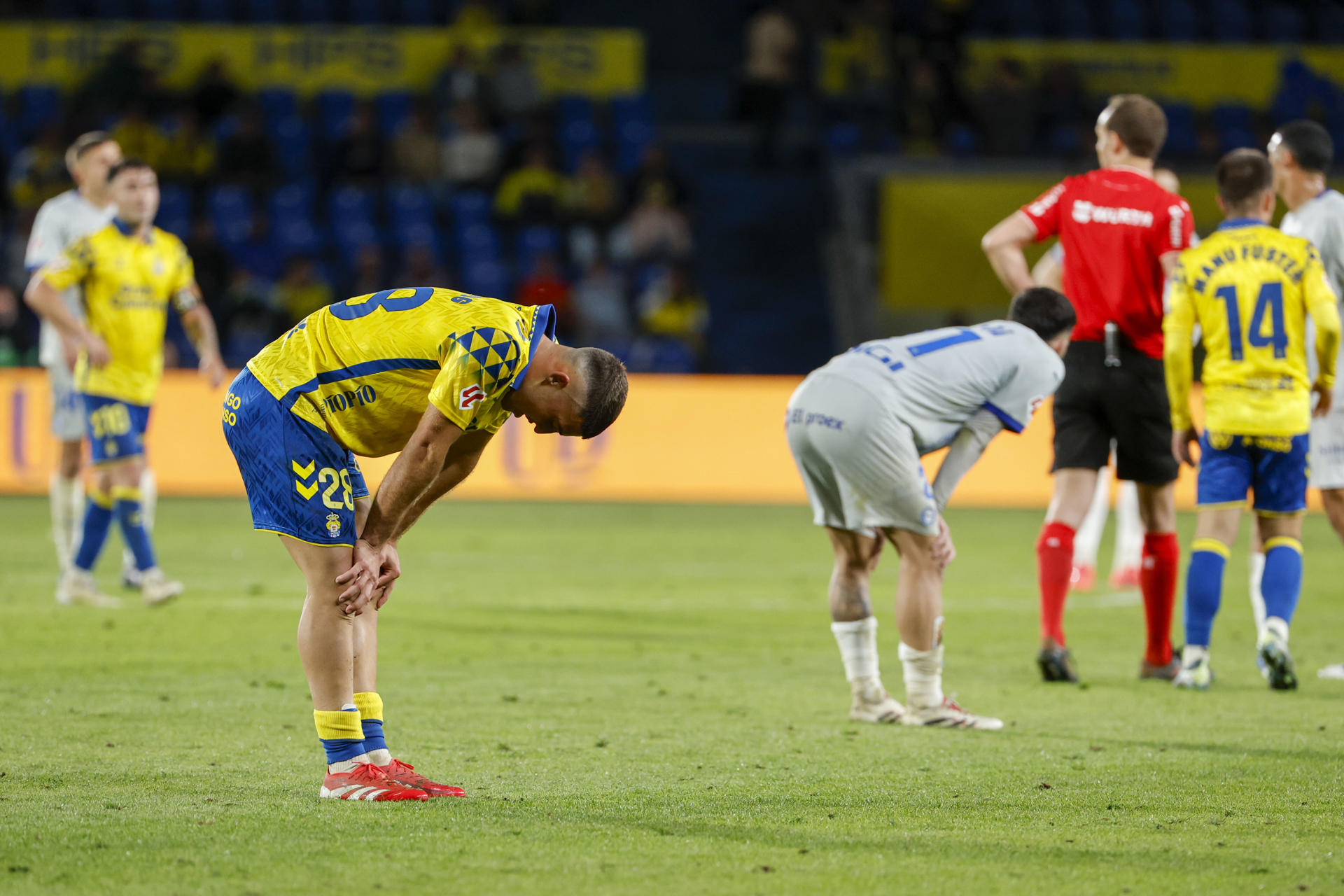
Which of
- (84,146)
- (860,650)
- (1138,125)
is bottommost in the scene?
(860,650)

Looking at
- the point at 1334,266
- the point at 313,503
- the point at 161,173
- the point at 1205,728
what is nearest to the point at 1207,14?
the point at 161,173

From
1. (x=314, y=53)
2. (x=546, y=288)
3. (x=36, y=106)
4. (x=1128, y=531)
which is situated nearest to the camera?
(x=1128, y=531)

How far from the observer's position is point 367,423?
4.62 m

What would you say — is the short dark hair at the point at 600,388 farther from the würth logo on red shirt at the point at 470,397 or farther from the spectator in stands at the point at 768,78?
the spectator in stands at the point at 768,78

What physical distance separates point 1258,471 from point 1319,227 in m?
1.20

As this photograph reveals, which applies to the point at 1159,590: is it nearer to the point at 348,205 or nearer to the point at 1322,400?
the point at 1322,400

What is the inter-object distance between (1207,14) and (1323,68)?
7.43 ft

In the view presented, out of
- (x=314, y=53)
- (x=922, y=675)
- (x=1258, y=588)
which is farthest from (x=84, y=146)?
(x=314, y=53)

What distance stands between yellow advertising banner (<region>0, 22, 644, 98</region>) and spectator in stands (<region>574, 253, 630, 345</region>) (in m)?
4.08

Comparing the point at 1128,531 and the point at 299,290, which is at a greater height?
the point at 299,290

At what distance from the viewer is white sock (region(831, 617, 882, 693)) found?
6098 millimetres

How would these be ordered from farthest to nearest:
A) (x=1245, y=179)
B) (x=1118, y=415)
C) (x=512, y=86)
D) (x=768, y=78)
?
(x=768, y=78) → (x=512, y=86) → (x=1118, y=415) → (x=1245, y=179)

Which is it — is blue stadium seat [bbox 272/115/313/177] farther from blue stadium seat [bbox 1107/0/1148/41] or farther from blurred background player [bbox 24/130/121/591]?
blue stadium seat [bbox 1107/0/1148/41]

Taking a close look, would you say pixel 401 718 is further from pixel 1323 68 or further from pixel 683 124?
pixel 1323 68
